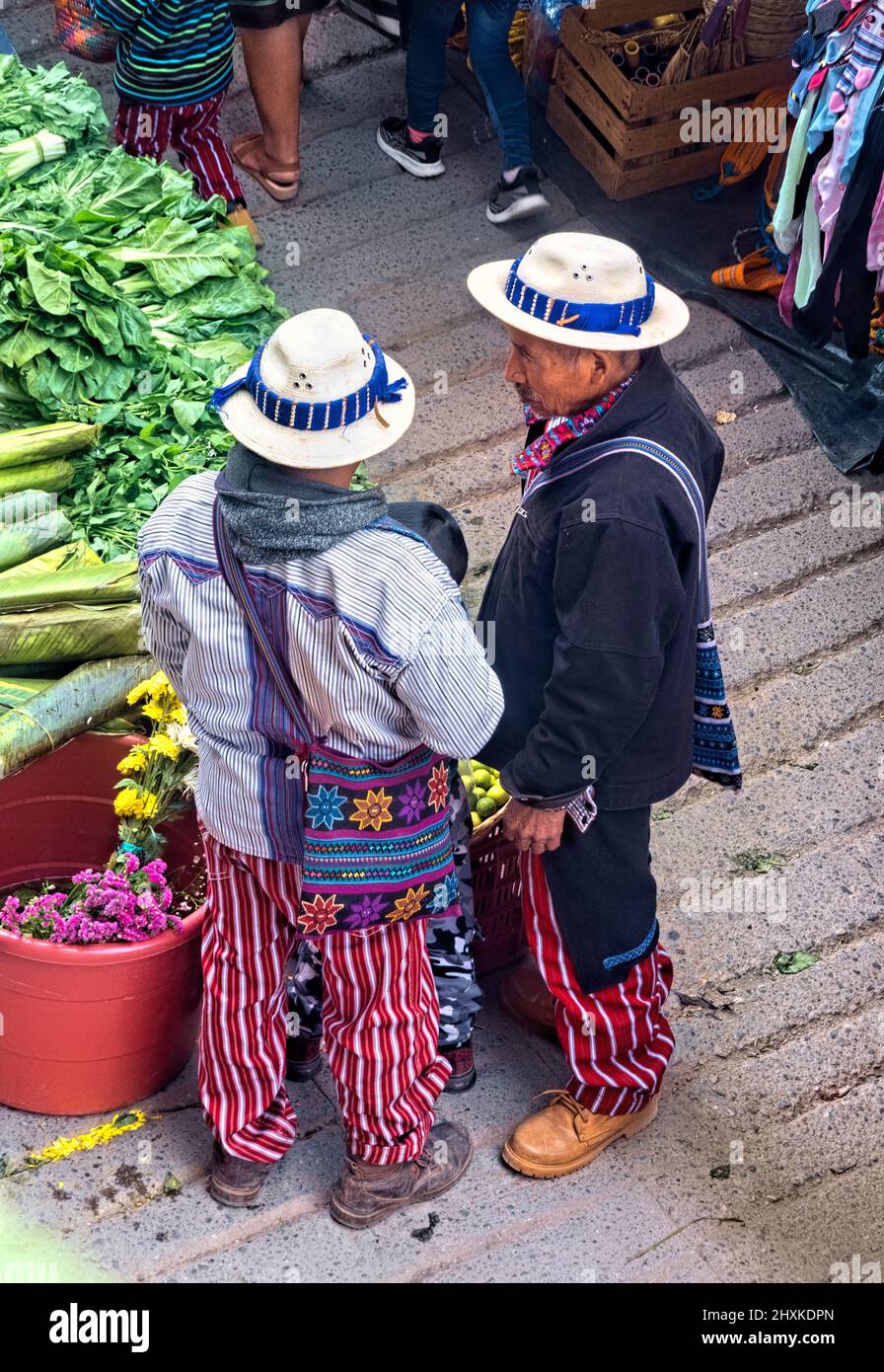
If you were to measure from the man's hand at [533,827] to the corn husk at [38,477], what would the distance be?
1786 mm

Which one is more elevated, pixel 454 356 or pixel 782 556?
pixel 454 356

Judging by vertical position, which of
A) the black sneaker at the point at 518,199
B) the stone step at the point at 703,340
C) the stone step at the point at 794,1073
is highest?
the black sneaker at the point at 518,199

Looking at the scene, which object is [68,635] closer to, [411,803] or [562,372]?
[411,803]

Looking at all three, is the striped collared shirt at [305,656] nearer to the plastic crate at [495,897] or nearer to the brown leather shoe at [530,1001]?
the plastic crate at [495,897]

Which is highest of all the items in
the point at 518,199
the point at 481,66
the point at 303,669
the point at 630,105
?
the point at 303,669

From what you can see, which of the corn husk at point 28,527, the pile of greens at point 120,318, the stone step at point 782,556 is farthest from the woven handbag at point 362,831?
the stone step at point 782,556

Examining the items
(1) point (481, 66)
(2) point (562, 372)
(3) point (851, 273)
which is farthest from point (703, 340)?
(2) point (562, 372)

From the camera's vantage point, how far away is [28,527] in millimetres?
3918

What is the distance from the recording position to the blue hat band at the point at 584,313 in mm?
2842

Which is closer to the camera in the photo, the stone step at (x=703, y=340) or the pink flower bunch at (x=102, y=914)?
the pink flower bunch at (x=102, y=914)

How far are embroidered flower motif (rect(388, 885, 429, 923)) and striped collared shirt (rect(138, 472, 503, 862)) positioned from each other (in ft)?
0.74

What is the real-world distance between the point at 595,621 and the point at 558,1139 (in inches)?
50.9

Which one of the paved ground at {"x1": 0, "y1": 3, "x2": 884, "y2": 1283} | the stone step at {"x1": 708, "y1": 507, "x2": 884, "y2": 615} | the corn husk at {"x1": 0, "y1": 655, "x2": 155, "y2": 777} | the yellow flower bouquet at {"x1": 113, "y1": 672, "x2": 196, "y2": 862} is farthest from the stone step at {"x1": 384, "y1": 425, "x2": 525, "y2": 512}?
the yellow flower bouquet at {"x1": 113, "y1": 672, "x2": 196, "y2": 862}

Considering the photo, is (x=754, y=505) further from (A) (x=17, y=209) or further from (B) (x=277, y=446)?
(B) (x=277, y=446)
